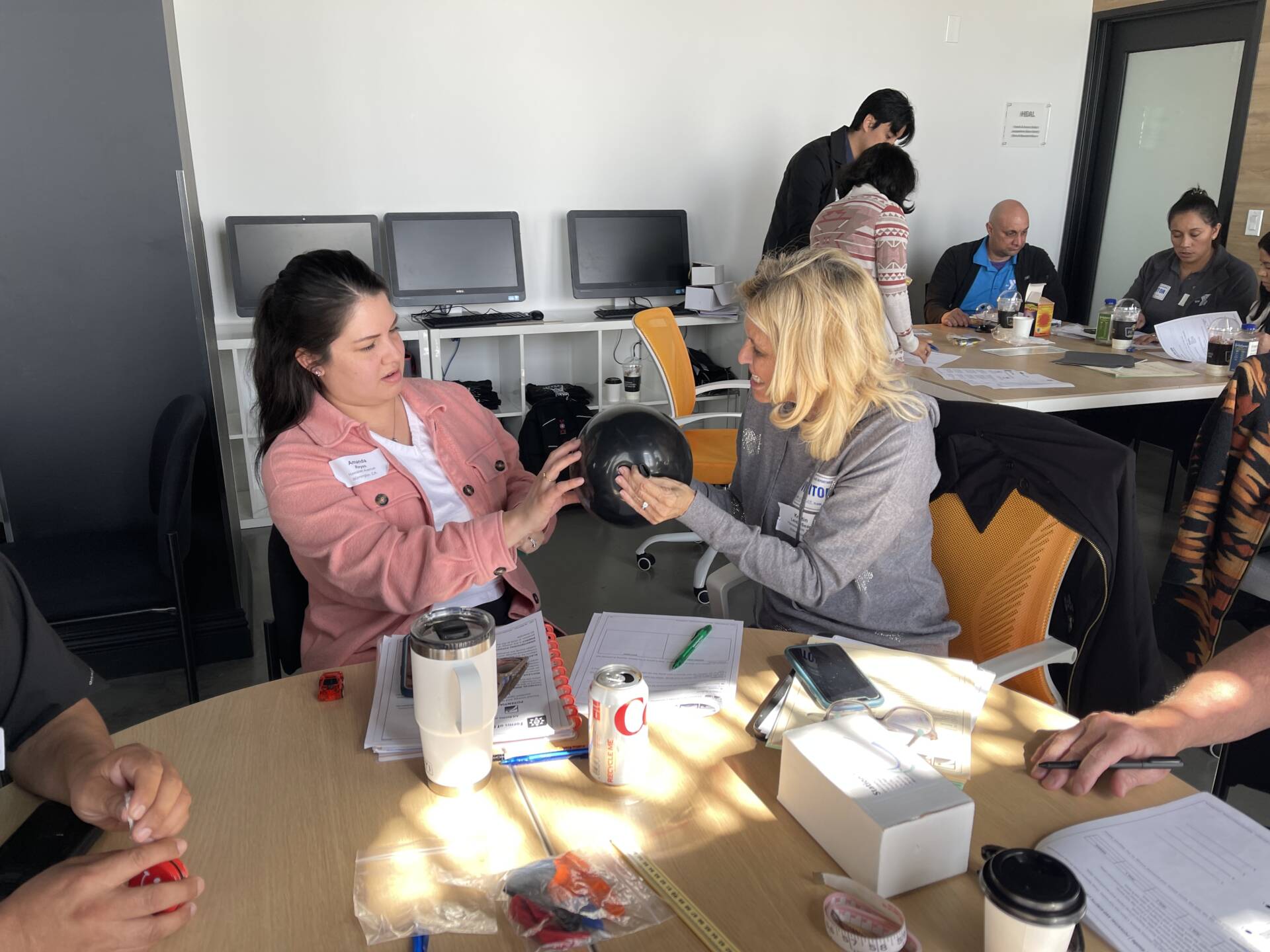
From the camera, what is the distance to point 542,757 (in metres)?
1.21

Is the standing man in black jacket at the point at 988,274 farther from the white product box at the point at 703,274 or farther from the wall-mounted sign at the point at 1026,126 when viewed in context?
the white product box at the point at 703,274

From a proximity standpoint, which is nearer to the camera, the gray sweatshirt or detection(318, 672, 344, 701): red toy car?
detection(318, 672, 344, 701): red toy car

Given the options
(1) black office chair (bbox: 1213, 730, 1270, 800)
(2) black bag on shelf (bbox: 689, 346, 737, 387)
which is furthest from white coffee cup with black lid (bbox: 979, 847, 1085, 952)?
(2) black bag on shelf (bbox: 689, 346, 737, 387)

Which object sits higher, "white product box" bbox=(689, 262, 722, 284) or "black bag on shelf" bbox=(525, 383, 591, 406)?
"white product box" bbox=(689, 262, 722, 284)

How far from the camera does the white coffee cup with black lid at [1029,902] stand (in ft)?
2.56

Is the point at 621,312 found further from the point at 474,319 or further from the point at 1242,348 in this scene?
the point at 1242,348

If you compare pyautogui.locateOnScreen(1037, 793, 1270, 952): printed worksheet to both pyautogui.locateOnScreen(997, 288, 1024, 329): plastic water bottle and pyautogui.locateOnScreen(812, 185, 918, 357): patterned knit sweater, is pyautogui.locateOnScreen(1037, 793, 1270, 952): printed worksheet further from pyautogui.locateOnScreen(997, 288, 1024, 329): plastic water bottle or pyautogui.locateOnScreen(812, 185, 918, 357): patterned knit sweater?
pyautogui.locateOnScreen(997, 288, 1024, 329): plastic water bottle

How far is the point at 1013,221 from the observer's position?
4.87 metres

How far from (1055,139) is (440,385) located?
5.20 m

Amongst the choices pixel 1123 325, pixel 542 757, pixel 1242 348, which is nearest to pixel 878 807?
pixel 542 757

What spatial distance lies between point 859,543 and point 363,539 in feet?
2.92

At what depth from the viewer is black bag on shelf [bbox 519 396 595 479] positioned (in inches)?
174

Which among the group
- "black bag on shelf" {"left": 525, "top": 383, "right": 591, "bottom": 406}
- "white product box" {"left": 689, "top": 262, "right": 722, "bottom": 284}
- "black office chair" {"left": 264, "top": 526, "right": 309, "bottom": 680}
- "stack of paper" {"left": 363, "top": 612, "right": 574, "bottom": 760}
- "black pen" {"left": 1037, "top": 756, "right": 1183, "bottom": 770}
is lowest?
"black bag on shelf" {"left": 525, "top": 383, "right": 591, "bottom": 406}

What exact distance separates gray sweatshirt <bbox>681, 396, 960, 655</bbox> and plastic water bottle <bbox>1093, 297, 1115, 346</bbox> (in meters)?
2.75
